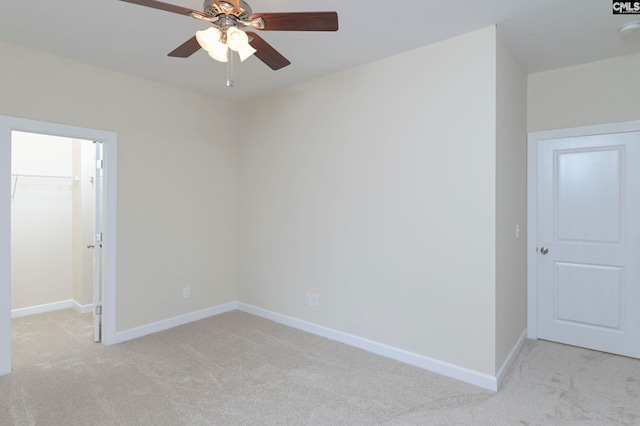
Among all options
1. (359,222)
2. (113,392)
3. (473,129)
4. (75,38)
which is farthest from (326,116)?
(113,392)

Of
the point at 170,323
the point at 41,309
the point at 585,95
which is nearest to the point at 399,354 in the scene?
the point at 170,323

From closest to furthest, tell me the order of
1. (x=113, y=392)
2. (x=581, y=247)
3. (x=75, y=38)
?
(x=113, y=392) < (x=75, y=38) < (x=581, y=247)

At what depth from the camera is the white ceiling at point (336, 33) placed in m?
2.26

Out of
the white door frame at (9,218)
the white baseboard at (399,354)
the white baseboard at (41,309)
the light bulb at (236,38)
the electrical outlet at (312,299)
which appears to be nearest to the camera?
the light bulb at (236,38)

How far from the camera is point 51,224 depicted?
446 centimetres

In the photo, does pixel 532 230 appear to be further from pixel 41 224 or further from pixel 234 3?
pixel 41 224

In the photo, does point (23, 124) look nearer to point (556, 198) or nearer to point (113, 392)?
point (113, 392)

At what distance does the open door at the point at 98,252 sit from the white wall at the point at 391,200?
5.33 feet

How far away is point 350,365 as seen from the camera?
2.91 metres

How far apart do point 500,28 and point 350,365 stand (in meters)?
2.85

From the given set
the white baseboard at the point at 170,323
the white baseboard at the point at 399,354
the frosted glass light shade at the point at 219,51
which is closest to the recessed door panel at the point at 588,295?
the white baseboard at the point at 399,354

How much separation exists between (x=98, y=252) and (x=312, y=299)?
2.17 m

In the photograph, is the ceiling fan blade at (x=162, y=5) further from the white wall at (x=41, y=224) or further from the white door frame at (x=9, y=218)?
the white wall at (x=41, y=224)
